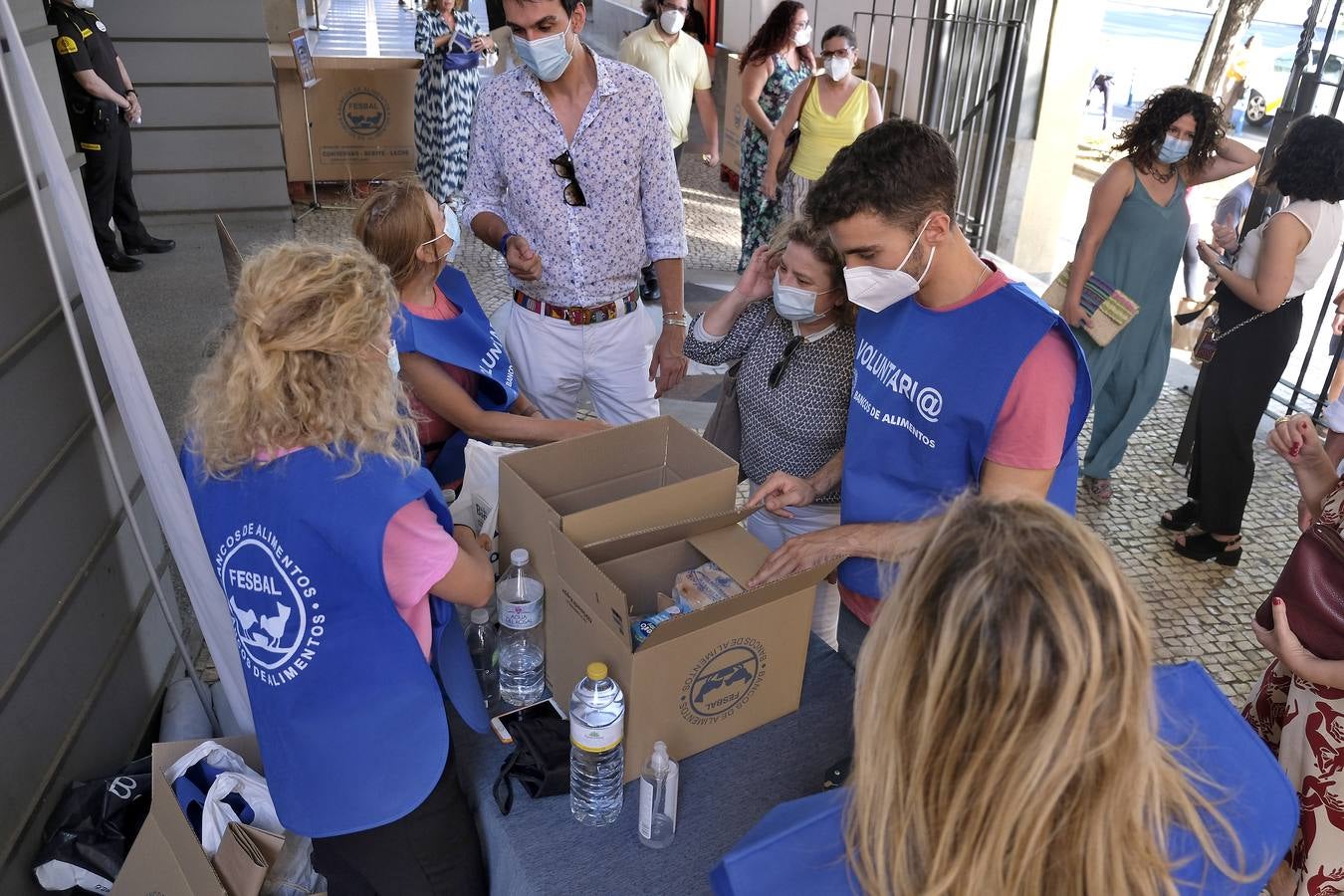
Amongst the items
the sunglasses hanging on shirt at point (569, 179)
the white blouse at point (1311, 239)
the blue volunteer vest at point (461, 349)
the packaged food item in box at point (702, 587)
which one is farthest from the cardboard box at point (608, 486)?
the white blouse at point (1311, 239)

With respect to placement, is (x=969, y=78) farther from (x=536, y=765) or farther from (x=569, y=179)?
(x=536, y=765)

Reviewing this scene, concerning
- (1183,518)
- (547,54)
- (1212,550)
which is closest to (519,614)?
(547,54)

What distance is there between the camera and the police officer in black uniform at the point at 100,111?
5.58 meters

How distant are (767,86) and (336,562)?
17.1ft

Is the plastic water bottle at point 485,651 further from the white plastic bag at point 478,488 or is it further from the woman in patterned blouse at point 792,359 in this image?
the woman in patterned blouse at point 792,359

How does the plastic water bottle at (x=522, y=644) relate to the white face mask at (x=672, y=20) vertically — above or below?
below

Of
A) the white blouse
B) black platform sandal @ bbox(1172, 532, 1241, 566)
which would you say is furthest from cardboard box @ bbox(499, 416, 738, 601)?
black platform sandal @ bbox(1172, 532, 1241, 566)

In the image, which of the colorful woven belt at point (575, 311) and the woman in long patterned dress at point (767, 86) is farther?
the woman in long patterned dress at point (767, 86)

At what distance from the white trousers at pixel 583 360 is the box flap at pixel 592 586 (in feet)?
4.49

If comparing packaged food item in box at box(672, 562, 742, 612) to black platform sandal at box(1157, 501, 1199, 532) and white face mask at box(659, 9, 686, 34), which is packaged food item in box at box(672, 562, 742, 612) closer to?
black platform sandal at box(1157, 501, 1199, 532)

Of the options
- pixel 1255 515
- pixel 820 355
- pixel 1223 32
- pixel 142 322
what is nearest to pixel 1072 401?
pixel 820 355

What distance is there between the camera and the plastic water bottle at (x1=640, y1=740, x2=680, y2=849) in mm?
1531

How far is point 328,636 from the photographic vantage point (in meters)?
1.51

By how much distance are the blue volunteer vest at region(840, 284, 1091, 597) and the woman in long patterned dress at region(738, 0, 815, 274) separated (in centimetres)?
406
